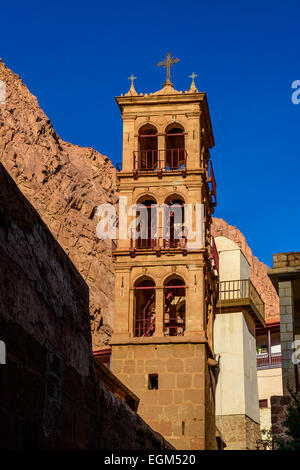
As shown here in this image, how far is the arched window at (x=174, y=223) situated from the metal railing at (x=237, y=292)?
424 cm

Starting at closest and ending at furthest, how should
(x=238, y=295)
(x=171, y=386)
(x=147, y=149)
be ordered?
1. (x=171, y=386)
2. (x=147, y=149)
3. (x=238, y=295)

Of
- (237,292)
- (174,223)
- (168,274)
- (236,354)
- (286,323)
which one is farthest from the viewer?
(237,292)

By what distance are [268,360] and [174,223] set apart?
16.6m

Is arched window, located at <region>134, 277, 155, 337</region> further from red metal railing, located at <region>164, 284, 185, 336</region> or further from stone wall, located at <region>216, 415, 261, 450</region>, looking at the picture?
stone wall, located at <region>216, 415, 261, 450</region>

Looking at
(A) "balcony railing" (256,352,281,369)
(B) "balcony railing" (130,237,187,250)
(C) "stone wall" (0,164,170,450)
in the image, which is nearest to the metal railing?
(B) "balcony railing" (130,237,187,250)

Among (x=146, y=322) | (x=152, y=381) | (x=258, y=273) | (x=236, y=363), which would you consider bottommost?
(x=152, y=381)

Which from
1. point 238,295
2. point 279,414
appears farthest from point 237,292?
point 279,414

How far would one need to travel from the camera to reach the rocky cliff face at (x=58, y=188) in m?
74.1

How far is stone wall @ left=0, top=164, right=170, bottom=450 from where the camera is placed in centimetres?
632

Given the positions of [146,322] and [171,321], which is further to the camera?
[171,321]

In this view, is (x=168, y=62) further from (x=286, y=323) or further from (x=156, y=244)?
(x=286, y=323)

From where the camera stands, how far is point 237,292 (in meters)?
36.5

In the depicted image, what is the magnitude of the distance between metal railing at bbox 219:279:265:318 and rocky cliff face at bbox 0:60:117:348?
103ft
